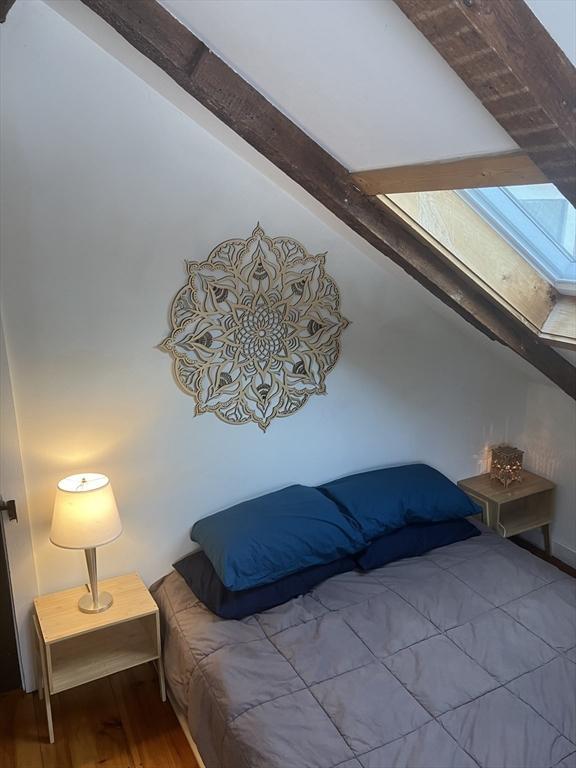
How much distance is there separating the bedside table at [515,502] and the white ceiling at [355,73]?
82.9 inches

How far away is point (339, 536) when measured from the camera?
253cm

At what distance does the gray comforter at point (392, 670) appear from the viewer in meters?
1.74

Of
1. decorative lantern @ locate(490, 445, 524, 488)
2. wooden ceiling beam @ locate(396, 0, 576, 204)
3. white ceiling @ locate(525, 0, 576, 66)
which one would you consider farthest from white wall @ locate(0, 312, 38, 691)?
decorative lantern @ locate(490, 445, 524, 488)

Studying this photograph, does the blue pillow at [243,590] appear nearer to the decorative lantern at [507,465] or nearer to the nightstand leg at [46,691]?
the nightstand leg at [46,691]

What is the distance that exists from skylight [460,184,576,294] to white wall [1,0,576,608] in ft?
2.10

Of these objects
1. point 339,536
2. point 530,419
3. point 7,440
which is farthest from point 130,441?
point 530,419

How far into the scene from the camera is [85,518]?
2.15m

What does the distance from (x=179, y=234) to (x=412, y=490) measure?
1578 mm

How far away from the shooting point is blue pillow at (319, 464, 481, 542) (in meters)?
2.67

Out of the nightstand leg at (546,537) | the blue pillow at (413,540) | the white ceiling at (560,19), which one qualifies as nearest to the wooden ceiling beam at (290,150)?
the blue pillow at (413,540)

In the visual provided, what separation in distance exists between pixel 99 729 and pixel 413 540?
1509 mm

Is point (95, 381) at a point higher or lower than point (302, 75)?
lower

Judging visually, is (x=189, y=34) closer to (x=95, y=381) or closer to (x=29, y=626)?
(x=95, y=381)

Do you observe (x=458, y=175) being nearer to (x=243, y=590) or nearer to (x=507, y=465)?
(x=243, y=590)
